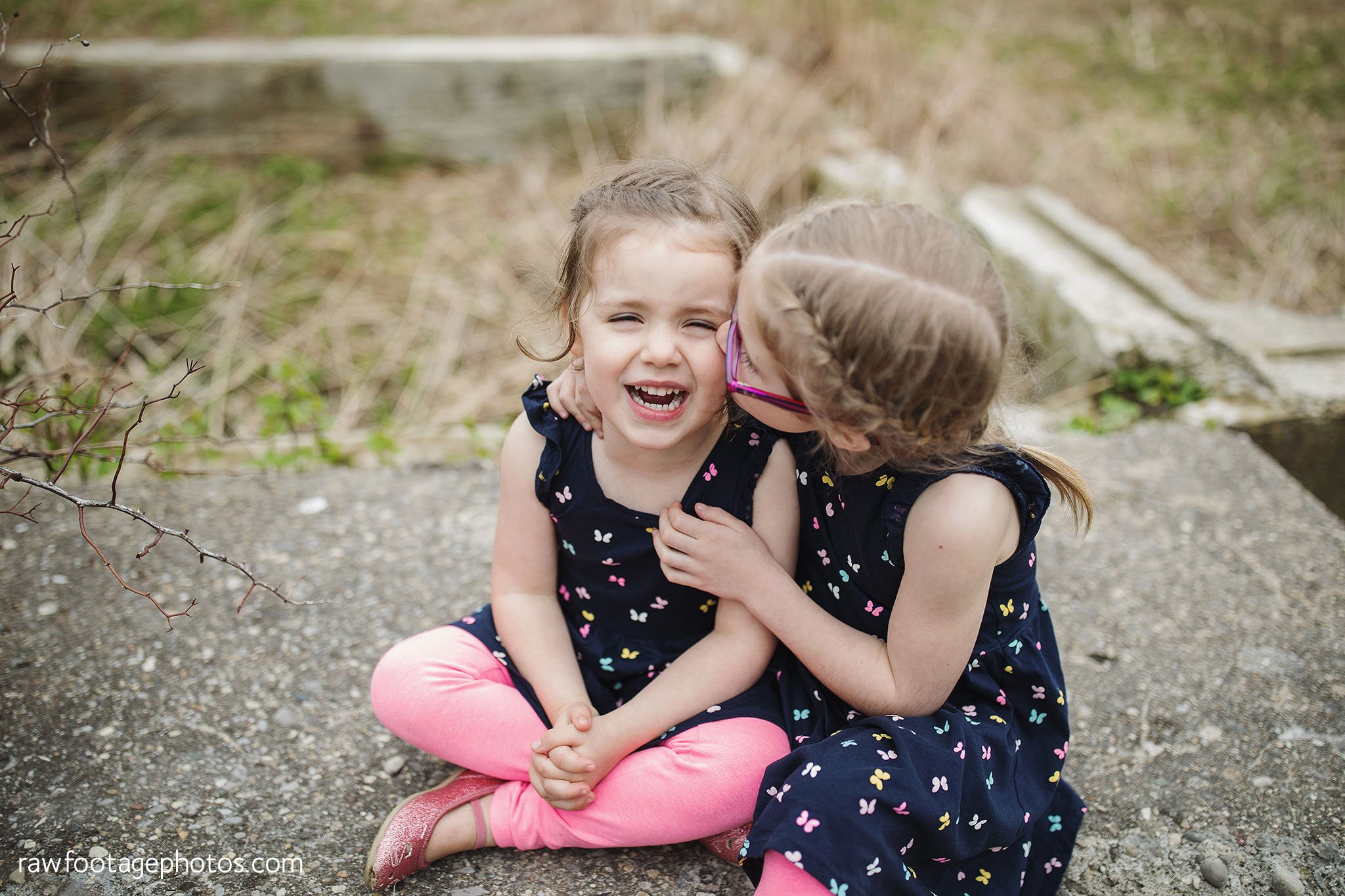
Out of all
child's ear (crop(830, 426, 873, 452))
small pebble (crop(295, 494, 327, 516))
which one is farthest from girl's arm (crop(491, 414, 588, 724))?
small pebble (crop(295, 494, 327, 516))

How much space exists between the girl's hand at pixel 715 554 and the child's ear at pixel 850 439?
268 millimetres

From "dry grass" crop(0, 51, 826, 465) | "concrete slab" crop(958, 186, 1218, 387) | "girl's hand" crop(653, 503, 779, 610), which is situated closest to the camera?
"girl's hand" crop(653, 503, 779, 610)

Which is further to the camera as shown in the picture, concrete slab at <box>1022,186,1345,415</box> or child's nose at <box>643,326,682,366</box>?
concrete slab at <box>1022,186,1345,415</box>

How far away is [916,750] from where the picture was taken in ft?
4.57

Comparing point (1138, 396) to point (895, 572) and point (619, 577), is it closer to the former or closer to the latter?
point (895, 572)

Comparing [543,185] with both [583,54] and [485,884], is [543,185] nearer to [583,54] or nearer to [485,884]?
[583,54]

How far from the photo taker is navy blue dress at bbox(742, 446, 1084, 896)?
1333 mm

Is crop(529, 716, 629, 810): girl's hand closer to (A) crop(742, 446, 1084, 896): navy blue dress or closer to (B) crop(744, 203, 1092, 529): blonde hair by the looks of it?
(A) crop(742, 446, 1084, 896): navy blue dress

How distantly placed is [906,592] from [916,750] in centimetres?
23

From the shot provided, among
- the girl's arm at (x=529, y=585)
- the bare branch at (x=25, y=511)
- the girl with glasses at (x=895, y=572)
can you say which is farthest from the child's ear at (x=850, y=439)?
the bare branch at (x=25, y=511)

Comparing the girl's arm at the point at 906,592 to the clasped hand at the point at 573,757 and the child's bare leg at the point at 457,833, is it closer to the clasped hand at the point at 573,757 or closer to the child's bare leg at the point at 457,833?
the clasped hand at the point at 573,757

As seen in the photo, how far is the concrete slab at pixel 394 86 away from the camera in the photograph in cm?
437

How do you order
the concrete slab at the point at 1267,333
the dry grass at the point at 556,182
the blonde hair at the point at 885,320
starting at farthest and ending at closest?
1. the dry grass at the point at 556,182
2. the concrete slab at the point at 1267,333
3. the blonde hair at the point at 885,320

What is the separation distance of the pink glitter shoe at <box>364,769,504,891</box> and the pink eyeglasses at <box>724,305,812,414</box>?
2.73 feet
